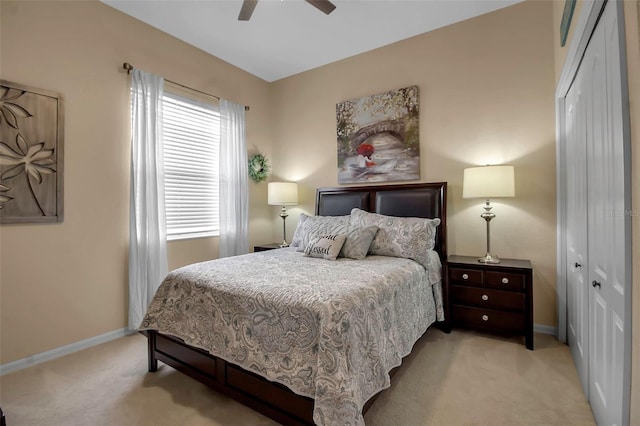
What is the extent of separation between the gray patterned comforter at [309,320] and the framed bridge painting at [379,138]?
1.47 metres

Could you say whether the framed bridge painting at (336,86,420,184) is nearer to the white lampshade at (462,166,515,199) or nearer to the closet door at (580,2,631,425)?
the white lampshade at (462,166,515,199)

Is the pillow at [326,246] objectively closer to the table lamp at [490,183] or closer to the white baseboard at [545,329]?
the table lamp at [490,183]

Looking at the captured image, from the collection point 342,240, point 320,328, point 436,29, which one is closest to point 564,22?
point 436,29

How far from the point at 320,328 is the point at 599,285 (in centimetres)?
145

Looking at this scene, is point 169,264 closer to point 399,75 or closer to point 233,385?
point 233,385

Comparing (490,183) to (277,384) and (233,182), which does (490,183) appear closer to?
(277,384)

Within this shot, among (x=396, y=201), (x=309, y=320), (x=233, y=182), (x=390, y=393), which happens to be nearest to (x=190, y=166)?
(x=233, y=182)

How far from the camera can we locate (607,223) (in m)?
1.42

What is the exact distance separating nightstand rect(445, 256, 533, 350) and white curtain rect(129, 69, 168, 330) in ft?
9.56

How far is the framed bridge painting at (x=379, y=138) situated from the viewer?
11.3ft

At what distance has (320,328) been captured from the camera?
1.44m

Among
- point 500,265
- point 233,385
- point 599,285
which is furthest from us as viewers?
point 500,265

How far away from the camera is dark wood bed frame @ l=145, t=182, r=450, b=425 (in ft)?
5.14

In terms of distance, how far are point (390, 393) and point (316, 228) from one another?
1.63 m
